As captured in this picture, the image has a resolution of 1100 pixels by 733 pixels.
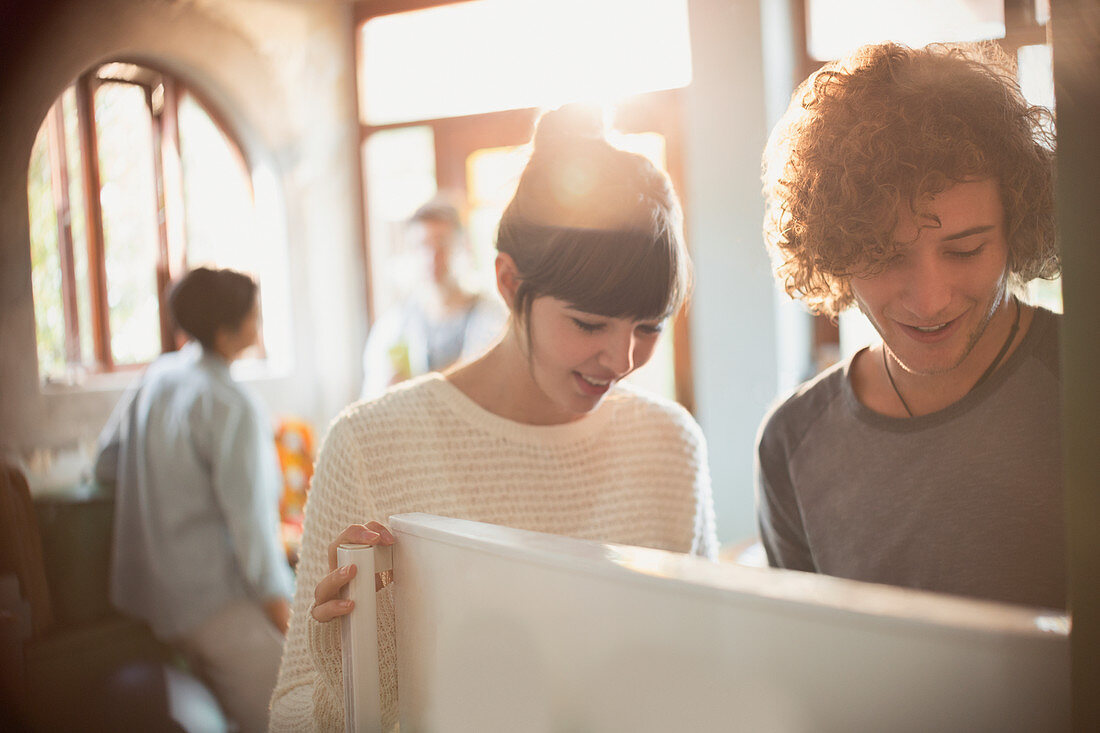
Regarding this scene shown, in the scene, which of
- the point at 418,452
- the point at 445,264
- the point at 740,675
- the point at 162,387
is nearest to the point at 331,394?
the point at 445,264

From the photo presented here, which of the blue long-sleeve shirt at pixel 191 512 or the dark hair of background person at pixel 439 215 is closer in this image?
the blue long-sleeve shirt at pixel 191 512

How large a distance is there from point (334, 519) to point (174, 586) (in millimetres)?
954

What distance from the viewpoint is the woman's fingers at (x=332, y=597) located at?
1.45 ft

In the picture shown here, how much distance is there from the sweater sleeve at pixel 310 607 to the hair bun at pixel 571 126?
0.28 meters

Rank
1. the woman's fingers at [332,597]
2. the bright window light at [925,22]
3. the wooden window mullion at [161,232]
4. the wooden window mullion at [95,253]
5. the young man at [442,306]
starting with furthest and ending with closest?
the wooden window mullion at [161,232]
the young man at [442,306]
the wooden window mullion at [95,253]
the bright window light at [925,22]
the woman's fingers at [332,597]

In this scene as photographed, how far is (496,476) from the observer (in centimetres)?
70

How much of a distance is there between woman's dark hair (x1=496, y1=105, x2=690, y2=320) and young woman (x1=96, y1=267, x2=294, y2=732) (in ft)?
3.08

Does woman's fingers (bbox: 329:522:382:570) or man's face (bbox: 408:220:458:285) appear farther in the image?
man's face (bbox: 408:220:458:285)

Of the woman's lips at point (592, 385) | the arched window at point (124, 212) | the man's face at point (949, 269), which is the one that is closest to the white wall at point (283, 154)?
the arched window at point (124, 212)

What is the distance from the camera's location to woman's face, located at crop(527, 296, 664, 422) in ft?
2.13

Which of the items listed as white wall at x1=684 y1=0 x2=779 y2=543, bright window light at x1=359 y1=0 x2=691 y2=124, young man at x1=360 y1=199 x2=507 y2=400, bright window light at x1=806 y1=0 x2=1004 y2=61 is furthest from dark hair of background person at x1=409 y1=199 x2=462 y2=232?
bright window light at x1=806 y1=0 x2=1004 y2=61

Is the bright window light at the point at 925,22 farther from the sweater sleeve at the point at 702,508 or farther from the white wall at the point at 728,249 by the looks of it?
the white wall at the point at 728,249

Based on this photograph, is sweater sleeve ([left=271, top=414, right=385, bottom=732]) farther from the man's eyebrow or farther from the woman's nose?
the man's eyebrow

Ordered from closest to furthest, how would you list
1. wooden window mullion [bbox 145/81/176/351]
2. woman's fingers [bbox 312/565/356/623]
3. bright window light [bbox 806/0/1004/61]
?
1. woman's fingers [bbox 312/565/356/623]
2. bright window light [bbox 806/0/1004/61]
3. wooden window mullion [bbox 145/81/176/351]
